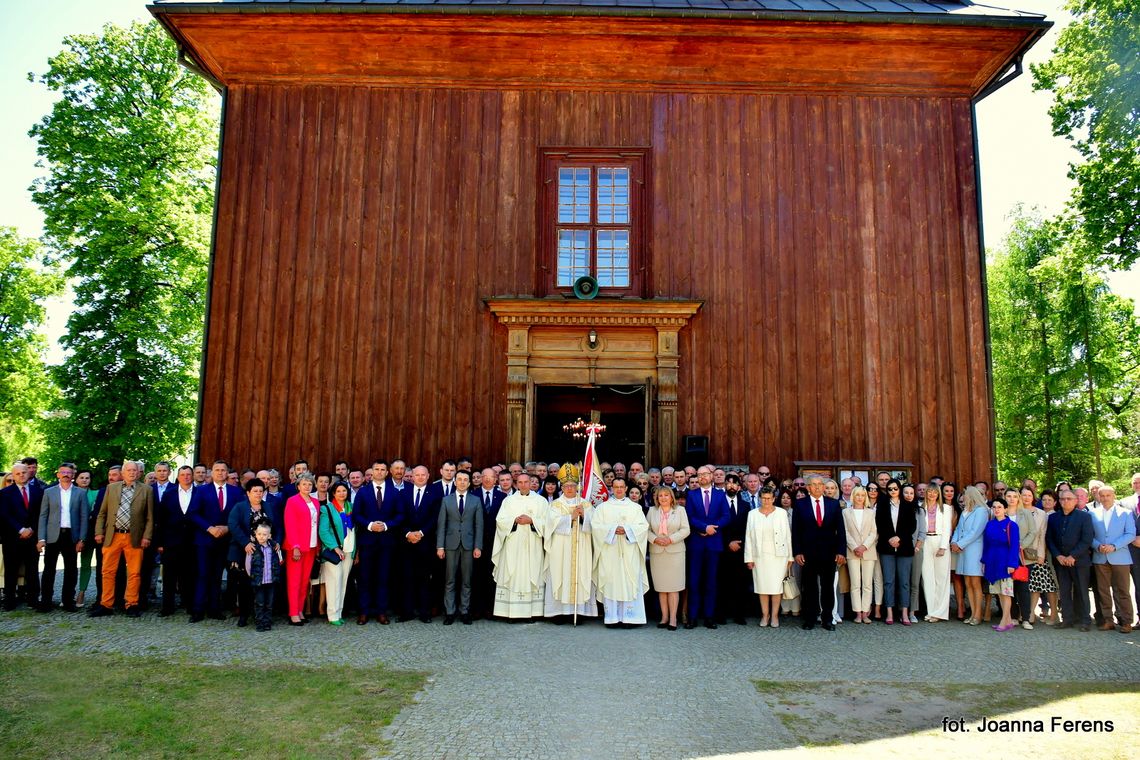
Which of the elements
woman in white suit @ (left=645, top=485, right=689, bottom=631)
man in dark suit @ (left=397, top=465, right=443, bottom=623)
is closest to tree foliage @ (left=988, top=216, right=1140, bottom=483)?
woman in white suit @ (left=645, top=485, right=689, bottom=631)

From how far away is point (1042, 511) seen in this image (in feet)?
31.7

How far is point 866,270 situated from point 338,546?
31.0ft

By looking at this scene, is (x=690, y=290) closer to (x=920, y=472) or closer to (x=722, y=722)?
(x=920, y=472)

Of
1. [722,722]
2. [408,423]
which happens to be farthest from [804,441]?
[722,722]

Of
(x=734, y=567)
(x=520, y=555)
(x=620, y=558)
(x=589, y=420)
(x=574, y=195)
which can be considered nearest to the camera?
(x=620, y=558)

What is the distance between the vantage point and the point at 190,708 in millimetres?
5613

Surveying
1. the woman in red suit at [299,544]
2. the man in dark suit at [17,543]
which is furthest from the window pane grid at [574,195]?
the man in dark suit at [17,543]

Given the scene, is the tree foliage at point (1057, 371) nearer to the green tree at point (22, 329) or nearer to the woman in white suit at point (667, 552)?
the woman in white suit at point (667, 552)

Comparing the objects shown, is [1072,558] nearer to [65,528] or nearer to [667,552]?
[667,552]

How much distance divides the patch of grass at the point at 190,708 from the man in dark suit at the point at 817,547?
4960 mm

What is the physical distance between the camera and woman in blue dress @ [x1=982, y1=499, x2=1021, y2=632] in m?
9.16

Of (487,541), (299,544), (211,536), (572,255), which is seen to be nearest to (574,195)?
Answer: (572,255)

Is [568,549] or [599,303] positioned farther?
[599,303]

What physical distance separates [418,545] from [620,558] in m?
2.55
